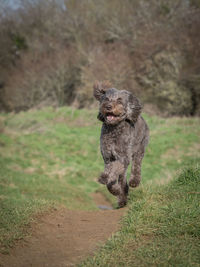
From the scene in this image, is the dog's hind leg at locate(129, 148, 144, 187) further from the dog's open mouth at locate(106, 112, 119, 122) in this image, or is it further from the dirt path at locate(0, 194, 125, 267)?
the dog's open mouth at locate(106, 112, 119, 122)

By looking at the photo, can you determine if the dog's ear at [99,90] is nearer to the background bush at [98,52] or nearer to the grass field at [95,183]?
the grass field at [95,183]

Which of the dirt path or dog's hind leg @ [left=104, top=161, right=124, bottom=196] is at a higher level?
dog's hind leg @ [left=104, top=161, right=124, bottom=196]

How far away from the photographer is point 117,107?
531cm

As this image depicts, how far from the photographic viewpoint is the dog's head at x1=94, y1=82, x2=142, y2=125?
→ 17.3 feet

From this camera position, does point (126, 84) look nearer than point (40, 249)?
No

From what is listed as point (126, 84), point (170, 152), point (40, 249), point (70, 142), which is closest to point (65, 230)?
point (40, 249)

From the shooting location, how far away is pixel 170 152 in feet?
54.7

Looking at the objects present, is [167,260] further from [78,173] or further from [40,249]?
[78,173]

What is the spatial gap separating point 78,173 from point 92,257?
418 inches

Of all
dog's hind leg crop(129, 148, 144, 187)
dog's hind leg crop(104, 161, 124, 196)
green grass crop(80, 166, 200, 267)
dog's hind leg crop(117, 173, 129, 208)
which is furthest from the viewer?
dog's hind leg crop(129, 148, 144, 187)

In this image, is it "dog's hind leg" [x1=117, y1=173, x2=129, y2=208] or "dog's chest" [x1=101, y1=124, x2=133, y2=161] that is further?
"dog's hind leg" [x1=117, y1=173, x2=129, y2=208]

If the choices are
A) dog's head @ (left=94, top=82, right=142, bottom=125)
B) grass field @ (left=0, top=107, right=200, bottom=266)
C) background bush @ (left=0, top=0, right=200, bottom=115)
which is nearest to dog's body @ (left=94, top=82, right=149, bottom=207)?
dog's head @ (left=94, top=82, right=142, bottom=125)

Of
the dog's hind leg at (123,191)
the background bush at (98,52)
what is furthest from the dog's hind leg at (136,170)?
the background bush at (98,52)

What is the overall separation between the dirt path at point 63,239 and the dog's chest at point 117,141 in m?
1.00
